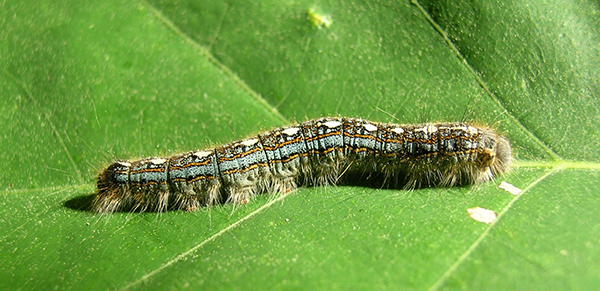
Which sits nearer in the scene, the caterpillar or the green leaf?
the green leaf

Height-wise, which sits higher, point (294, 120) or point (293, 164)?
point (294, 120)

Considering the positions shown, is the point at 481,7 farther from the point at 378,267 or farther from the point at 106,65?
the point at 106,65

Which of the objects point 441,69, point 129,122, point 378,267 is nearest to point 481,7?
point 441,69

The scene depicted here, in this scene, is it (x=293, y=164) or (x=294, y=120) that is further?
(x=294, y=120)

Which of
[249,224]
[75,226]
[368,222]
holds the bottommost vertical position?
[75,226]
